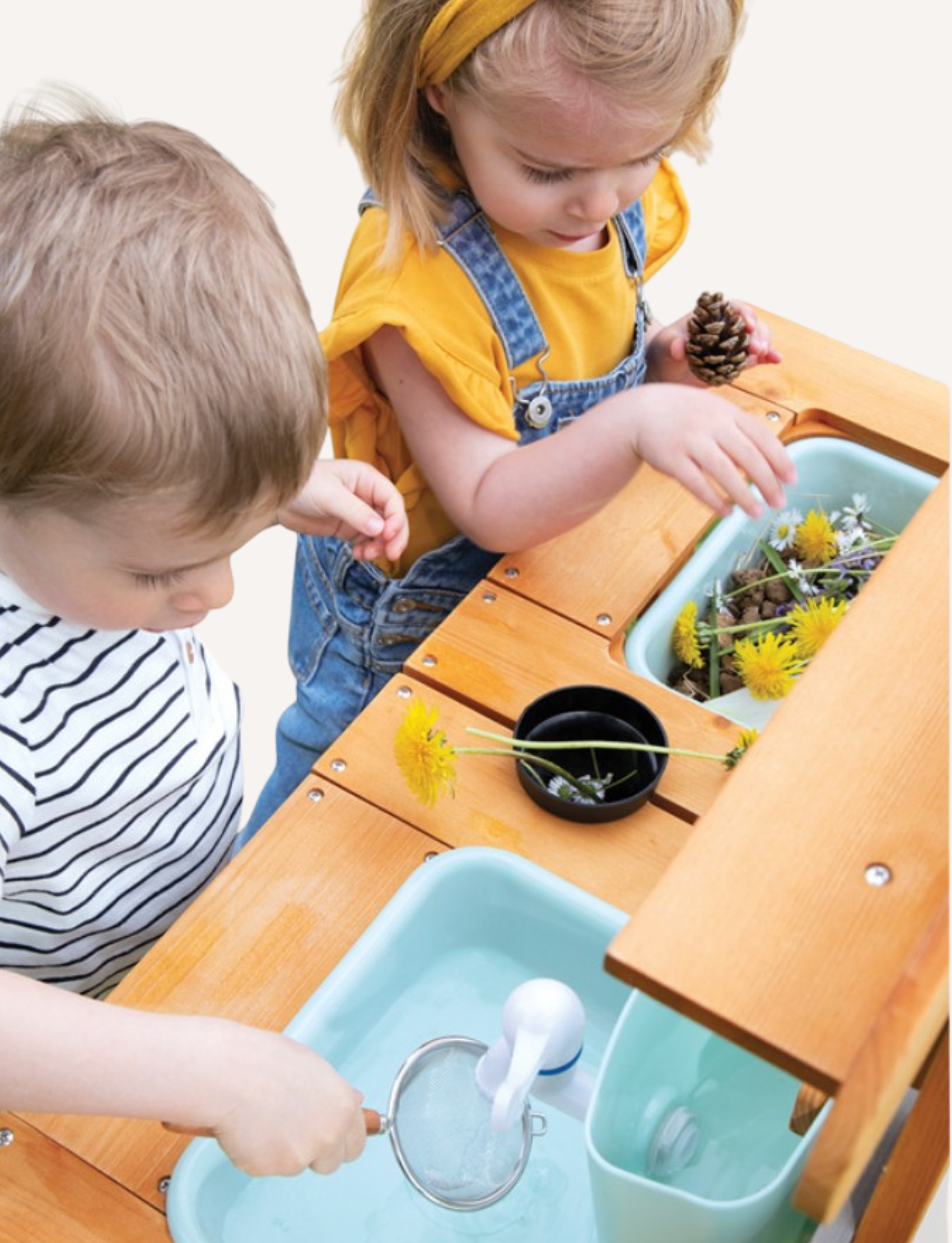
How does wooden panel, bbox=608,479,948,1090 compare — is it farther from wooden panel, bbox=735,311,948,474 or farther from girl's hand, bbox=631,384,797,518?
wooden panel, bbox=735,311,948,474

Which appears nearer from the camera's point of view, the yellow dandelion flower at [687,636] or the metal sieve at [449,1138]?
the metal sieve at [449,1138]

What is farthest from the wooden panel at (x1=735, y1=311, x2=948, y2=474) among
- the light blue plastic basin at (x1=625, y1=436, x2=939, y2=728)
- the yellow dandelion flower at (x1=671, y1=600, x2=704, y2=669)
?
the yellow dandelion flower at (x1=671, y1=600, x2=704, y2=669)

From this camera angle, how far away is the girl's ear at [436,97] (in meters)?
1.05

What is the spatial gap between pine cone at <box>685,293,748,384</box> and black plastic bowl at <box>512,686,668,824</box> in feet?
1.29

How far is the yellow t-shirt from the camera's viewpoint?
109 centimetres

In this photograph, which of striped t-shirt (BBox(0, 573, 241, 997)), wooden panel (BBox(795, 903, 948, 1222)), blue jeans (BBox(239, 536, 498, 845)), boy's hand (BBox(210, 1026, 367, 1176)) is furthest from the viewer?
blue jeans (BBox(239, 536, 498, 845))

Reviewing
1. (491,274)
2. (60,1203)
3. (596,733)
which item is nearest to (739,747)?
(596,733)

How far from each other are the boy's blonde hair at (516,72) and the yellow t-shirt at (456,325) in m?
0.04

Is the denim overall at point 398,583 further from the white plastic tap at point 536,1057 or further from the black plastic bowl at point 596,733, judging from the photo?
the white plastic tap at point 536,1057

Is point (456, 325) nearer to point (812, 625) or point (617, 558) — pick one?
point (617, 558)

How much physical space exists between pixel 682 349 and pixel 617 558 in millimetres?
272

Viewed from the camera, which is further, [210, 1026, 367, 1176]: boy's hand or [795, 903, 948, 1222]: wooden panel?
[210, 1026, 367, 1176]: boy's hand

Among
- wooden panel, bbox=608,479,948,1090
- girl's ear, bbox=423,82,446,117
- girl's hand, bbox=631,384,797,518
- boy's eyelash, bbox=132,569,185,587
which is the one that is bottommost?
boy's eyelash, bbox=132,569,185,587

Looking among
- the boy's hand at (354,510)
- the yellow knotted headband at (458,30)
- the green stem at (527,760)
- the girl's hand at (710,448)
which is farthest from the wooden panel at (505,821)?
the yellow knotted headband at (458,30)
